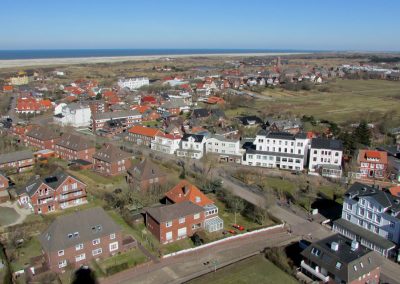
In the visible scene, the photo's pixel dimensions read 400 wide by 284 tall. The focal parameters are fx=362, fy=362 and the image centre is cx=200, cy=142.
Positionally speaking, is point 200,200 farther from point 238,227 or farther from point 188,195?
point 238,227

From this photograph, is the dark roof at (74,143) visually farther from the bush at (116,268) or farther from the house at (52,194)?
the bush at (116,268)

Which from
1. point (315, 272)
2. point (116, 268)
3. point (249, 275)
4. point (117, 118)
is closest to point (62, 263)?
point (116, 268)

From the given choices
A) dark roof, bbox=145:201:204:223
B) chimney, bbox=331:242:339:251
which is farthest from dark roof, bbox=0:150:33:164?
chimney, bbox=331:242:339:251

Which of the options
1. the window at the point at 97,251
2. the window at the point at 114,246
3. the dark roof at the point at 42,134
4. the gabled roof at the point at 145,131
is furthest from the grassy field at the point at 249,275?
the dark roof at the point at 42,134

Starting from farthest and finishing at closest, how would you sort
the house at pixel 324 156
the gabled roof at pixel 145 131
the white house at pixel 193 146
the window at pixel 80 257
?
the gabled roof at pixel 145 131
the white house at pixel 193 146
the house at pixel 324 156
the window at pixel 80 257

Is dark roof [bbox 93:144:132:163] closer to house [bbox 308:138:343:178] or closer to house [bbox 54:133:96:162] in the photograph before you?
house [bbox 54:133:96:162]

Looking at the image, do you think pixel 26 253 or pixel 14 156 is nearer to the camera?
pixel 26 253

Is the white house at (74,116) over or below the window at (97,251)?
over
